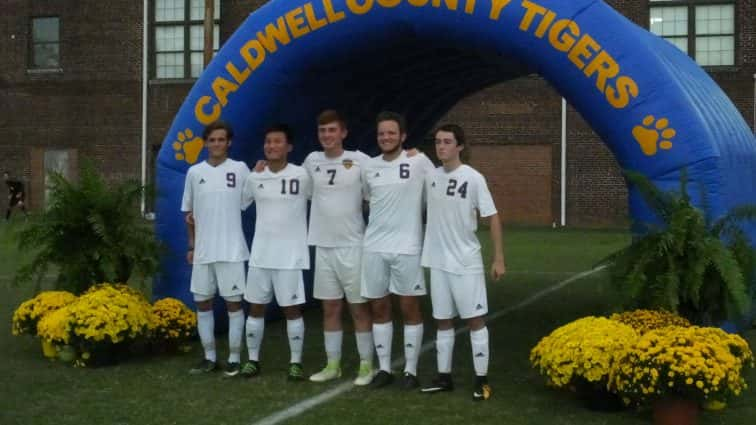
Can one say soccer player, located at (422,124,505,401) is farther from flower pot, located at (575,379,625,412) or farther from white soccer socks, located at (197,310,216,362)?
white soccer socks, located at (197,310,216,362)

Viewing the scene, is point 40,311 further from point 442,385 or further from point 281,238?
point 442,385

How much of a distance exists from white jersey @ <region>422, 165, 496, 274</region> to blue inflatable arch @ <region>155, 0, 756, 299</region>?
1.17m

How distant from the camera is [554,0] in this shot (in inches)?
258

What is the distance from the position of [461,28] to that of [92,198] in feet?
9.81

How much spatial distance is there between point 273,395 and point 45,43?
985 inches

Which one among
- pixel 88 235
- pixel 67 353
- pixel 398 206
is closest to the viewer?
pixel 398 206

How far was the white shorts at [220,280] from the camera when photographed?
6.51m

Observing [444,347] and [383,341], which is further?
[383,341]

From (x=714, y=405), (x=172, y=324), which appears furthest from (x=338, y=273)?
(x=714, y=405)

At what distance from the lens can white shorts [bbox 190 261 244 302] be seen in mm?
6508

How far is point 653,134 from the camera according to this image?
20.2 feet

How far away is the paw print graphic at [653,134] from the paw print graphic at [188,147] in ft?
11.3

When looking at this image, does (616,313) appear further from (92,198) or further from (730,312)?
(92,198)

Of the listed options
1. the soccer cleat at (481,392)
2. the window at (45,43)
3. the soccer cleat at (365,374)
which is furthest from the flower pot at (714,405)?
the window at (45,43)
